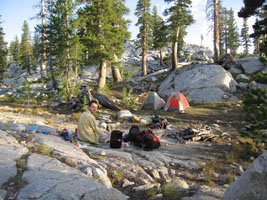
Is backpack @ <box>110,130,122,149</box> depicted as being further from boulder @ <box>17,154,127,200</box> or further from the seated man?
boulder @ <box>17,154,127,200</box>

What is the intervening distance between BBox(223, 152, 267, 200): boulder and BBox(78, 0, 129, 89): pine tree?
15.9 metres

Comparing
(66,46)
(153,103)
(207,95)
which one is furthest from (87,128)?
(207,95)

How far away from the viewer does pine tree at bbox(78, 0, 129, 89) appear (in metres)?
17.2

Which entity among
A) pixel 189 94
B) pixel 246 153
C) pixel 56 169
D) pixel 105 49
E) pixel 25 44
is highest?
pixel 25 44

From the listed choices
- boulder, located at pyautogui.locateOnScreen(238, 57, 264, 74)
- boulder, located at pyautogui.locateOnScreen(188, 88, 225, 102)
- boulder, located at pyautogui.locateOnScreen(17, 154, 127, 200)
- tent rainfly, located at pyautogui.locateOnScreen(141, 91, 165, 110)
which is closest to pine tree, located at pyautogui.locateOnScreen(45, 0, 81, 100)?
tent rainfly, located at pyautogui.locateOnScreen(141, 91, 165, 110)

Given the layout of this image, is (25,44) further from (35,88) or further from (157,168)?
(157,168)

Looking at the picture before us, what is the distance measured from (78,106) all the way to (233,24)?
53155 mm

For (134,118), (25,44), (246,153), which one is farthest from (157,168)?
(25,44)

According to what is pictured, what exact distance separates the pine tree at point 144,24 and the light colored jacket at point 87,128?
23.7 metres

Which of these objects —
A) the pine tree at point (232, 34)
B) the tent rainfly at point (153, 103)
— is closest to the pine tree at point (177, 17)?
the tent rainfly at point (153, 103)

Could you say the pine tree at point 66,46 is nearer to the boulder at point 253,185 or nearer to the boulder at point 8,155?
the boulder at point 8,155

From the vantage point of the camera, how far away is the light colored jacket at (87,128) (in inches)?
252

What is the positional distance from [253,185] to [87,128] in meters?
5.02

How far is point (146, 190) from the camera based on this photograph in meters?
→ 3.56
